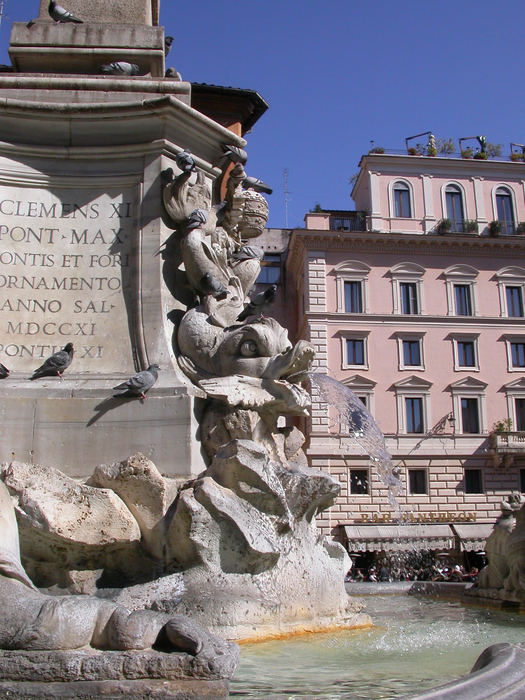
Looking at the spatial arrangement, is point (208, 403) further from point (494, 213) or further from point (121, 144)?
point (494, 213)

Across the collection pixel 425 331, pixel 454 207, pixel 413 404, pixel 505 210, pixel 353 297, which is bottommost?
pixel 413 404

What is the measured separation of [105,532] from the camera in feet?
15.7

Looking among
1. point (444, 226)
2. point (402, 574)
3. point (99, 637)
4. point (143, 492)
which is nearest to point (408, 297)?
point (444, 226)

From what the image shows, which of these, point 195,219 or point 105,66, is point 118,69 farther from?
point 195,219

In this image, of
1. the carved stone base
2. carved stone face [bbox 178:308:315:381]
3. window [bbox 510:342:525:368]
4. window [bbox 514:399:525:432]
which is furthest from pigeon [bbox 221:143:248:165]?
window [bbox 510:342:525:368]

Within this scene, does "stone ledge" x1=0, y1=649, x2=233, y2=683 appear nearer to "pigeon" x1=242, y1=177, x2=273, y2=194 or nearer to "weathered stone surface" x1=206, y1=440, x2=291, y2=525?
"weathered stone surface" x1=206, y1=440, x2=291, y2=525

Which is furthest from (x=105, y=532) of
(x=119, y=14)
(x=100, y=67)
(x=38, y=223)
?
(x=119, y=14)

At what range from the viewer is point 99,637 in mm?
3125

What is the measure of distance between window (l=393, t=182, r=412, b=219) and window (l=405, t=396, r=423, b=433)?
945 cm

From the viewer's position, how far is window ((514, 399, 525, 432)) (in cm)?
3272

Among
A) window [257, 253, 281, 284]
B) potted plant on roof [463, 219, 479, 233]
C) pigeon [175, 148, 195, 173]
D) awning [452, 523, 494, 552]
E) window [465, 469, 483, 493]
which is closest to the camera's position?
pigeon [175, 148, 195, 173]

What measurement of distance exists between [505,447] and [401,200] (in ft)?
43.3

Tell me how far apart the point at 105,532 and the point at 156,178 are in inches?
124

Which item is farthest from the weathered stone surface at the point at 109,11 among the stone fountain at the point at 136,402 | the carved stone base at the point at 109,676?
the carved stone base at the point at 109,676
